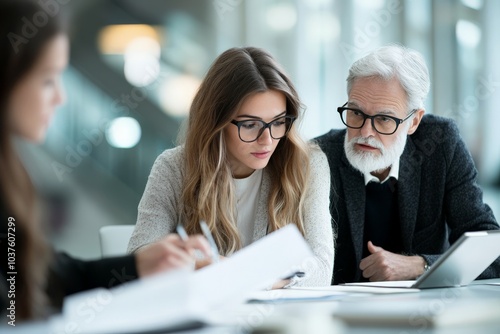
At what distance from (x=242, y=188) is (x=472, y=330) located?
4.20 ft

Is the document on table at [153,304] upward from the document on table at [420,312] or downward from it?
upward

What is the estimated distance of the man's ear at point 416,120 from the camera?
2770mm

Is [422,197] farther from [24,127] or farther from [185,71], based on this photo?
[185,71]

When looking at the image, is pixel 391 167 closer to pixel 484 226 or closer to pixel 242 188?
pixel 484 226

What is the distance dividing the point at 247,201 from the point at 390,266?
0.54 metres

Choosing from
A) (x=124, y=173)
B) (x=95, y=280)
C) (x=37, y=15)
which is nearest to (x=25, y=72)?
(x=37, y=15)

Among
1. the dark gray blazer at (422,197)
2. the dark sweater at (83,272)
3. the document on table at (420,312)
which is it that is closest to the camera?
the document on table at (420,312)

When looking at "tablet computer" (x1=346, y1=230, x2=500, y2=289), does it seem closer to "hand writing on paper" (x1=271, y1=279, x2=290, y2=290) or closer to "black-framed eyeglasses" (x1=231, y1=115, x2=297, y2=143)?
"hand writing on paper" (x1=271, y1=279, x2=290, y2=290)

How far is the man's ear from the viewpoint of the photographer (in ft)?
9.09

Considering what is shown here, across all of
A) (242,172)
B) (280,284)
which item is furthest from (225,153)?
(280,284)

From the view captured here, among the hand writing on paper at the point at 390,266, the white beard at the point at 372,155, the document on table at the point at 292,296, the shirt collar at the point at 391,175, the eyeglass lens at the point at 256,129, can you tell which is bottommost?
the hand writing on paper at the point at 390,266

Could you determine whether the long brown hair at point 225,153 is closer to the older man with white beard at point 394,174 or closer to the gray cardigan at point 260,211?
the gray cardigan at point 260,211

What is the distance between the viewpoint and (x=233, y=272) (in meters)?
1.31

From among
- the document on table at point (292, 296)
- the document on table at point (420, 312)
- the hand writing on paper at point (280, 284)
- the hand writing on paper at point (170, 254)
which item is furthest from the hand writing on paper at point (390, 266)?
the hand writing on paper at point (170, 254)
